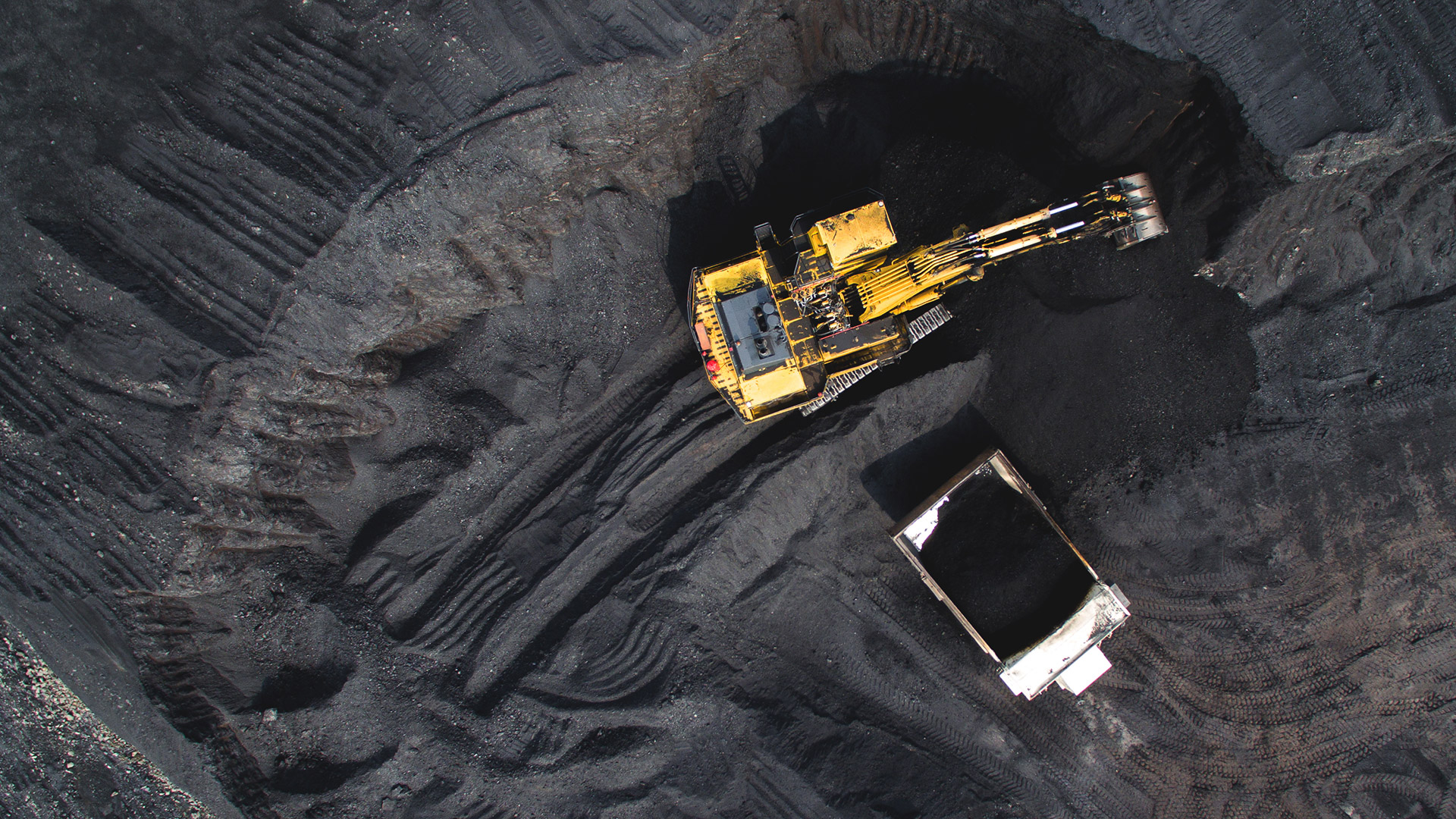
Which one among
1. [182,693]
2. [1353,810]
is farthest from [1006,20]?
[182,693]

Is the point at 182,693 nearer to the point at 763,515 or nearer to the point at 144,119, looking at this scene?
the point at 144,119

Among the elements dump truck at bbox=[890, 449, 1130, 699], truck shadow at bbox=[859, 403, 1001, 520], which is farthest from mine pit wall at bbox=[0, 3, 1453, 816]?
dump truck at bbox=[890, 449, 1130, 699]

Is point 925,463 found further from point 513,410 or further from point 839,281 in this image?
point 513,410

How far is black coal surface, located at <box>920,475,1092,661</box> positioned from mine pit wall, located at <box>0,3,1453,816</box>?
0.69 metres

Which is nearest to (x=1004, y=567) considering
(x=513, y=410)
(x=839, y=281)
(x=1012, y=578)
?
(x=1012, y=578)

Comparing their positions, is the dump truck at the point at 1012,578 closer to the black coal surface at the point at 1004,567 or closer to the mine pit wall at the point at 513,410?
the black coal surface at the point at 1004,567

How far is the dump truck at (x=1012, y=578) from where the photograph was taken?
5.93m

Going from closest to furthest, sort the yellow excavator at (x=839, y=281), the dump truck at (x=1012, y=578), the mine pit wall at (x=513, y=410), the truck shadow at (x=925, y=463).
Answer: the mine pit wall at (x=513, y=410), the yellow excavator at (x=839, y=281), the dump truck at (x=1012, y=578), the truck shadow at (x=925, y=463)

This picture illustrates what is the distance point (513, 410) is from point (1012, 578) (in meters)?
5.13

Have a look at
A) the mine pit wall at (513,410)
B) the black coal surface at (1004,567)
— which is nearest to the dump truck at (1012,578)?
the black coal surface at (1004,567)

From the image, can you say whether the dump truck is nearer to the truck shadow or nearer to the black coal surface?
the black coal surface

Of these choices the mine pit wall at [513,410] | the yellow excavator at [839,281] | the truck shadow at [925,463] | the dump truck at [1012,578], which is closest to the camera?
the mine pit wall at [513,410]

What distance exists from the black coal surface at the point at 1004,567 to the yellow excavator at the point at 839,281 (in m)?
1.65

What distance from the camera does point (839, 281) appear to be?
6.05m
